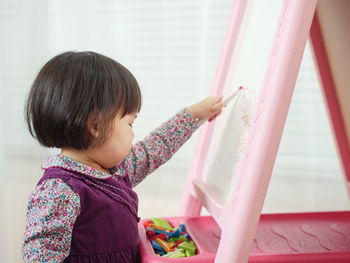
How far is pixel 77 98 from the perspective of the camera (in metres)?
0.70

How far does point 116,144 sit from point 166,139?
0.19 meters

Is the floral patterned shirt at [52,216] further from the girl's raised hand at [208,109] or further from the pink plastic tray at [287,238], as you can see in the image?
the girl's raised hand at [208,109]

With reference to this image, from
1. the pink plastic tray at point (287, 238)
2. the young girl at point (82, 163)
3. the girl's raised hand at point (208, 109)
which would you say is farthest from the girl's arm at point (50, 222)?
the girl's raised hand at point (208, 109)

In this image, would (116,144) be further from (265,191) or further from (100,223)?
(265,191)

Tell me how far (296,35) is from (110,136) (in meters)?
0.35

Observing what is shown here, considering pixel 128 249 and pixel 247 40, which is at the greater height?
pixel 247 40

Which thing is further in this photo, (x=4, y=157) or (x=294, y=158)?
(x=294, y=158)

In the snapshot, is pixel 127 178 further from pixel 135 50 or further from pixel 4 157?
pixel 135 50

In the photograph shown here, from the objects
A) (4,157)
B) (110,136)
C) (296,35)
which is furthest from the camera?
(4,157)

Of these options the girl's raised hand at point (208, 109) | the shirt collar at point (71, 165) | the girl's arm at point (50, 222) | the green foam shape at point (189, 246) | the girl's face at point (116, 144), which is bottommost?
the green foam shape at point (189, 246)

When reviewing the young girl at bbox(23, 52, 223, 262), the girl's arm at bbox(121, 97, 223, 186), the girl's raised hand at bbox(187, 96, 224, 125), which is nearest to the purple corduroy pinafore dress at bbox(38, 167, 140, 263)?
the young girl at bbox(23, 52, 223, 262)

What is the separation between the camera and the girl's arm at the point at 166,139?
90cm

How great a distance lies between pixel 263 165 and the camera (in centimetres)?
60

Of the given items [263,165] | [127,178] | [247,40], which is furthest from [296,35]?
[127,178]
